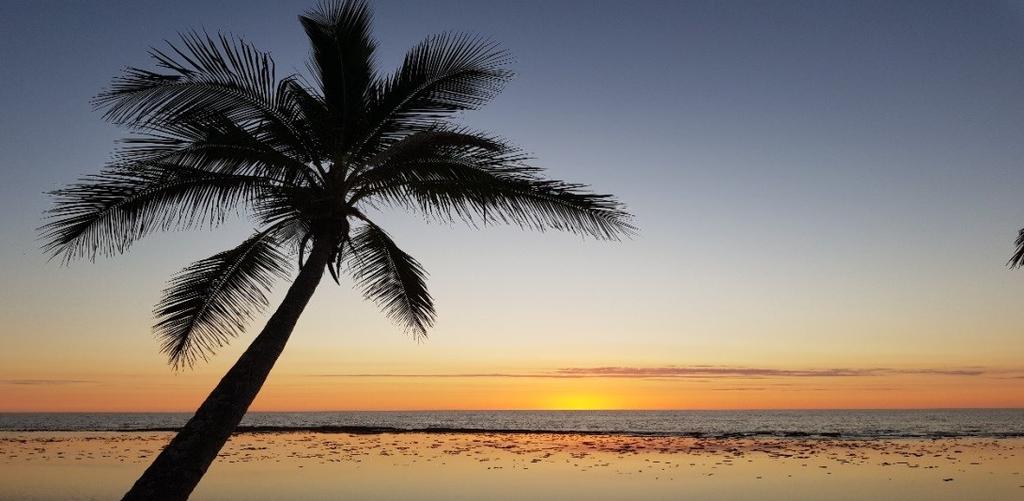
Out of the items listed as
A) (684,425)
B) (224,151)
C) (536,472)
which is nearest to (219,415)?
(224,151)

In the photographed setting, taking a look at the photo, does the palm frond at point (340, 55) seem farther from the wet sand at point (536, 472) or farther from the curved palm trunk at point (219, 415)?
the wet sand at point (536, 472)

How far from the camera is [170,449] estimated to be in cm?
751

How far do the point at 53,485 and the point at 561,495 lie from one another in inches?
484

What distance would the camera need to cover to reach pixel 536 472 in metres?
20.8

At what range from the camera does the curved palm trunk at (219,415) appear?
7223 mm

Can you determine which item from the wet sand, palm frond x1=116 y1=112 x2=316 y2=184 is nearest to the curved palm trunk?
palm frond x1=116 y1=112 x2=316 y2=184

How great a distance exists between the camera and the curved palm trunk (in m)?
7.22

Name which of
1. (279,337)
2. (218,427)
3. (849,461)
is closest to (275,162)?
(279,337)

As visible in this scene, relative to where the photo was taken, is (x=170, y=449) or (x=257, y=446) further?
(x=257, y=446)

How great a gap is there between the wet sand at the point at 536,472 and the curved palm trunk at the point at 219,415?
336 inches

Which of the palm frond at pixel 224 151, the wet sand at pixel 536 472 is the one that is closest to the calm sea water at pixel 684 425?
the wet sand at pixel 536 472

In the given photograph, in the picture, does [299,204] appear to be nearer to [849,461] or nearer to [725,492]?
[725,492]

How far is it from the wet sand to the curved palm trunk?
8524 millimetres

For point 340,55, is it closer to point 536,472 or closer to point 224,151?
point 224,151
